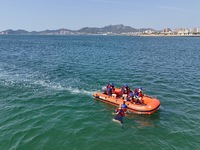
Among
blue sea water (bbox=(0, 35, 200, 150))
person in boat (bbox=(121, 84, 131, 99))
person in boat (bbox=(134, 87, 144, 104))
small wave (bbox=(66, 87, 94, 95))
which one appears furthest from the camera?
small wave (bbox=(66, 87, 94, 95))

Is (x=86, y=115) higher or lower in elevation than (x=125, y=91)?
lower

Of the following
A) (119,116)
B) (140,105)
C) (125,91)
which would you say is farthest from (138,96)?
(119,116)

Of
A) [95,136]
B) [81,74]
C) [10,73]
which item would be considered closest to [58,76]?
[81,74]

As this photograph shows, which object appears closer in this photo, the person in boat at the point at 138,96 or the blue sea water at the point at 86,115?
the blue sea water at the point at 86,115

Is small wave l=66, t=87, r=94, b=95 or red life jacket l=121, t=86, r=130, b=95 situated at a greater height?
red life jacket l=121, t=86, r=130, b=95

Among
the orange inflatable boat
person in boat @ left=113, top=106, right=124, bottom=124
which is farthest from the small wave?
person in boat @ left=113, top=106, right=124, bottom=124

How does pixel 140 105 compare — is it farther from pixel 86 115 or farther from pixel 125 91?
pixel 86 115

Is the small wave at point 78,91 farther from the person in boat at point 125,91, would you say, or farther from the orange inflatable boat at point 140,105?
the person in boat at point 125,91

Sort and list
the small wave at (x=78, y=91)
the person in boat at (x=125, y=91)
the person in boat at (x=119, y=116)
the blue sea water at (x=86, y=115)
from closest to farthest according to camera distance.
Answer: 1. the blue sea water at (x=86, y=115)
2. the person in boat at (x=119, y=116)
3. the person in boat at (x=125, y=91)
4. the small wave at (x=78, y=91)

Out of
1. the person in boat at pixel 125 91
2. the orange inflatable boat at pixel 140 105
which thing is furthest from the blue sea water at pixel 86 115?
the person in boat at pixel 125 91

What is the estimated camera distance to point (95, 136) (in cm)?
1336

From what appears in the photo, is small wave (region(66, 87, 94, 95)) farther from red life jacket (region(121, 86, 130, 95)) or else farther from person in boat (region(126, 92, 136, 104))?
person in boat (region(126, 92, 136, 104))

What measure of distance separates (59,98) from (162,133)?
9833 mm

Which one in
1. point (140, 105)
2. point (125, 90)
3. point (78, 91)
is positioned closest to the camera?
point (140, 105)
